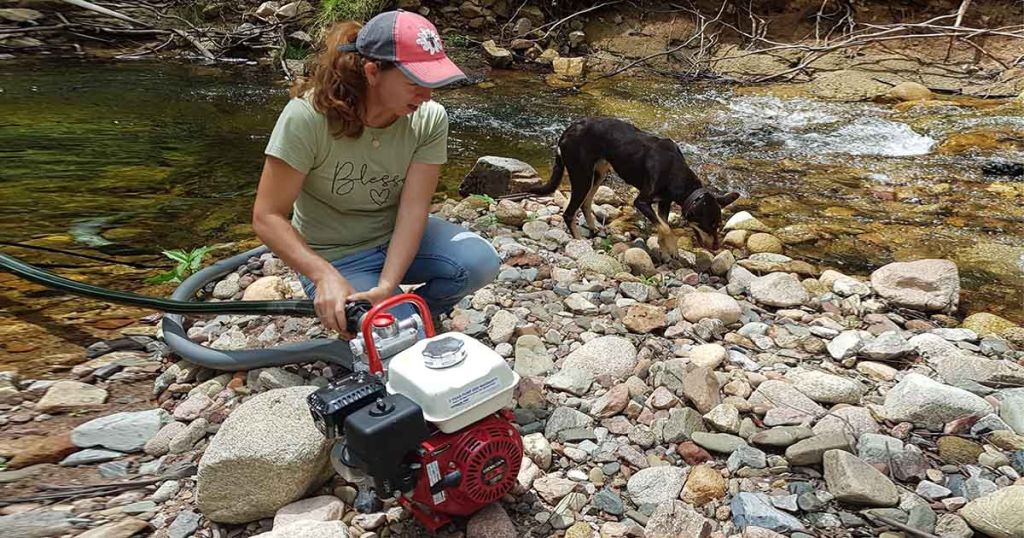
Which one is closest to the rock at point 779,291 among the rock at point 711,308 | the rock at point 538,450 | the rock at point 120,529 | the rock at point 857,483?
the rock at point 711,308

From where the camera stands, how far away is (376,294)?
2.30 metres

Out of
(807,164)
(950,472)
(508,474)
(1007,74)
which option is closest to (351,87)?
(508,474)

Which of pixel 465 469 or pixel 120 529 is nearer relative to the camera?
pixel 465 469

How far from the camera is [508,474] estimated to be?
6.42ft

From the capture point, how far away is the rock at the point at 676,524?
201cm

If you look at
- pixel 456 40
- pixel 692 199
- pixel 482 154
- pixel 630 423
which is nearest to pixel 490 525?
pixel 630 423

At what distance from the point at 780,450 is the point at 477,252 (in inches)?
51.6

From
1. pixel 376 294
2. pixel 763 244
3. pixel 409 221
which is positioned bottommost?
pixel 763 244

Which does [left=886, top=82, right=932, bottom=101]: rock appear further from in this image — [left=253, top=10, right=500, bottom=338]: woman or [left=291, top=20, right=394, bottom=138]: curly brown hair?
[left=291, top=20, right=394, bottom=138]: curly brown hair

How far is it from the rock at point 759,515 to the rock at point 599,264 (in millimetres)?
A: 1905

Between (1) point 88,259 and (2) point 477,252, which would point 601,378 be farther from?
(1) point 88,259

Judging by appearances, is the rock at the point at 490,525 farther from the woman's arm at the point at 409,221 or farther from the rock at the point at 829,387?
the rock at the point at 829,387

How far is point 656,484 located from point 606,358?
75 cm

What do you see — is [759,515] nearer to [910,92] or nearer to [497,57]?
[910,92]
